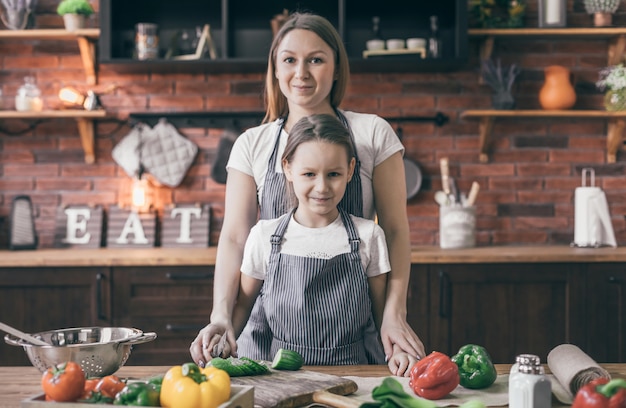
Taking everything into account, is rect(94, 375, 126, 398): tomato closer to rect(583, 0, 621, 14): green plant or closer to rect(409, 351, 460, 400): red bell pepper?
rect(409, 351, 460, 400): red bell pepper

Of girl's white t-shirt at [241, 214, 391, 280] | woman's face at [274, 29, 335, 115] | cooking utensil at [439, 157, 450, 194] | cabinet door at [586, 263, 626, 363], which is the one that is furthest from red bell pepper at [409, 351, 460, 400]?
cooking utensil at [439, 157, 450, 194]

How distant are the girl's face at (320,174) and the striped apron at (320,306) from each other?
118 millimetres

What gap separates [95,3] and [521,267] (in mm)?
2486

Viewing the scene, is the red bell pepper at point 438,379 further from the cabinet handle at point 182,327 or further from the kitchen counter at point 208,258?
the cabinet handle at point 182,327

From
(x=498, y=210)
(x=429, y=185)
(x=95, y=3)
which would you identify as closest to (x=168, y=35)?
(x=95, y=3)

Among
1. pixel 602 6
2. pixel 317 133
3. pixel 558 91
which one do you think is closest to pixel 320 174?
pixel 317 133

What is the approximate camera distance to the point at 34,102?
3916mm

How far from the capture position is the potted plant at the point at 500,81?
385cm

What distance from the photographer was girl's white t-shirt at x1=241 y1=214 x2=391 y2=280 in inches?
78.1

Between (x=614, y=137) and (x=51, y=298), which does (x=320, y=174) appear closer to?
(x=51, y=298)

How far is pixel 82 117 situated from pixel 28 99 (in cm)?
28

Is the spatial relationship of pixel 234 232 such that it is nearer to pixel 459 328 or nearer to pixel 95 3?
A: pixel 459 328

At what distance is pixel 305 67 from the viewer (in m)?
2.06

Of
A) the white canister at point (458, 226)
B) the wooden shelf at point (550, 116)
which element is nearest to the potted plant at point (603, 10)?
the wooden shelf at point (550, 116)
